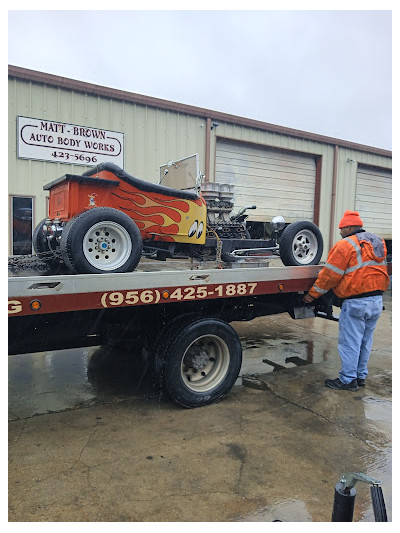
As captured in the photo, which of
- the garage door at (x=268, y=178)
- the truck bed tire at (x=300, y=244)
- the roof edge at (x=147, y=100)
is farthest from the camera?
the garage door at (x=268, y=178)

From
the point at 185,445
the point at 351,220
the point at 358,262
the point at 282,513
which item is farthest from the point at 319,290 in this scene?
the point at 282,513

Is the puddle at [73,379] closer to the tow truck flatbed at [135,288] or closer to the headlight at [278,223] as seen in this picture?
the tow truck flatbed at [135,288]

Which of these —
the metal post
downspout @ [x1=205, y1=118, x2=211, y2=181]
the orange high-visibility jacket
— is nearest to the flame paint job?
the orange high-visibility jacket

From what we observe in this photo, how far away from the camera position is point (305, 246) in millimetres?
5211

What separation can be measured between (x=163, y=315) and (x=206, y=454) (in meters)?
1.37

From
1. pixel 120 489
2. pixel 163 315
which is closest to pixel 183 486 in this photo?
pixel 120 489

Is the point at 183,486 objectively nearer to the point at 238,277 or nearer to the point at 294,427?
the point at 294,427

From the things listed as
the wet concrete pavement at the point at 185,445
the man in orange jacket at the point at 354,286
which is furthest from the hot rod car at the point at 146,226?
the wet concrete pavement at the point at 185,445

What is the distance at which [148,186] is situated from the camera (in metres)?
4.39

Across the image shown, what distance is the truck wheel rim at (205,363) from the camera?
4.15 m

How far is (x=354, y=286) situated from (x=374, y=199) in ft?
35.1

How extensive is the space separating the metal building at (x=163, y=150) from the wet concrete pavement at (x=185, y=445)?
2.93m

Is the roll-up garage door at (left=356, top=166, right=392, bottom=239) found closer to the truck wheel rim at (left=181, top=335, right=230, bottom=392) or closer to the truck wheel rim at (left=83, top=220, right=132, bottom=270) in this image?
the truck wheel rim at (left=181, top=335, right=230, bottom=392)

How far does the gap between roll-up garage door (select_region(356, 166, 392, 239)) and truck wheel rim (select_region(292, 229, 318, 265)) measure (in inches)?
364
